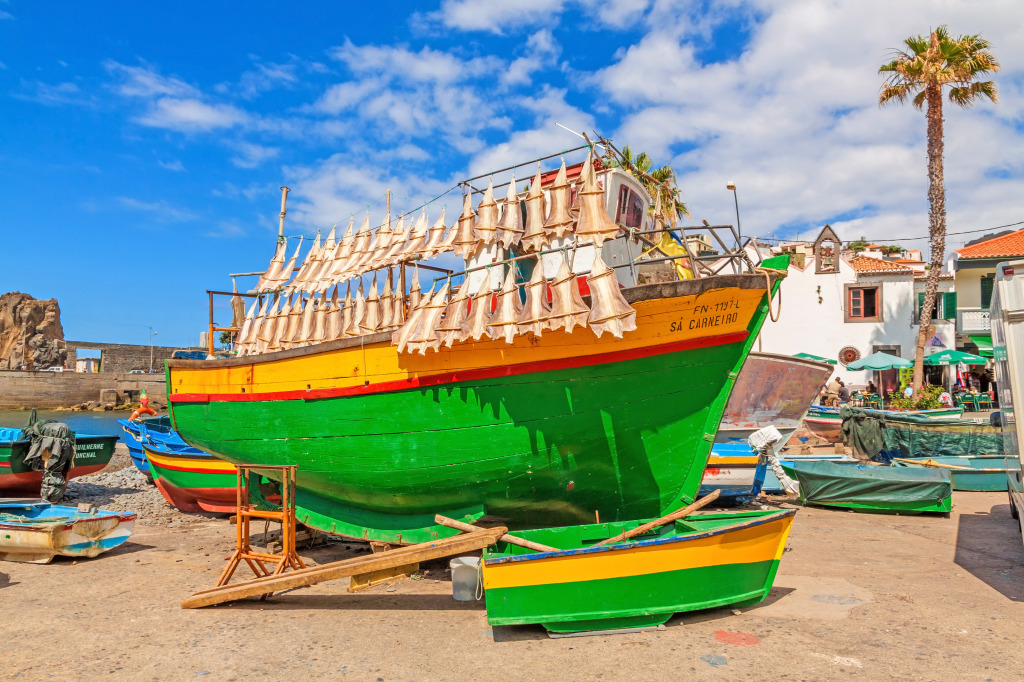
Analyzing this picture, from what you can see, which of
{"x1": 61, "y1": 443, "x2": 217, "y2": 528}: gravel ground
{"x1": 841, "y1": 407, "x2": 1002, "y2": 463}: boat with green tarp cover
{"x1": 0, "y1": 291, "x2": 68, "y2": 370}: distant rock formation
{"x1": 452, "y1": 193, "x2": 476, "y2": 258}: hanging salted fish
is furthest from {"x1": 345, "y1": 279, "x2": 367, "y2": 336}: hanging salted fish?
{"x1": 0, "y1": 291, "x2": 68, "y2": 370}: distant rock formation

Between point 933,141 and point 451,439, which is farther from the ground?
point 933,141

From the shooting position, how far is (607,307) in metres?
5.81

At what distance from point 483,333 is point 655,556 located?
9.25ft

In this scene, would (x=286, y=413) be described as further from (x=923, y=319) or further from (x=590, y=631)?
(x=923, y=319)

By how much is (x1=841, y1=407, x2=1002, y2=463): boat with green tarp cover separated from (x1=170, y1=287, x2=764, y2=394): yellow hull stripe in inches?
473

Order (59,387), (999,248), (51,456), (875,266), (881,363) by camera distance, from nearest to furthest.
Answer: (51,456) < (881,363) < (999,248) < (875,266) < (59,387)

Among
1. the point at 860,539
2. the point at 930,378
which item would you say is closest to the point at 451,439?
the point at 860,539

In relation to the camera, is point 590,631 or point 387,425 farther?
point 387,425

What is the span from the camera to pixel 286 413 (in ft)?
28.1

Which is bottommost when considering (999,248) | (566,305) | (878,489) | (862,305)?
(878,489)

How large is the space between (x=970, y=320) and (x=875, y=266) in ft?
17.1

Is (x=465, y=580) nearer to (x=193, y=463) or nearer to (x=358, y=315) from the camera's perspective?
(x=358, y=315)

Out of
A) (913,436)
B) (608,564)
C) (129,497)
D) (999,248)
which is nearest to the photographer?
(608,564)

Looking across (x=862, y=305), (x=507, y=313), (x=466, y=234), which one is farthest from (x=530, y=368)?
(x=862, y=305)
